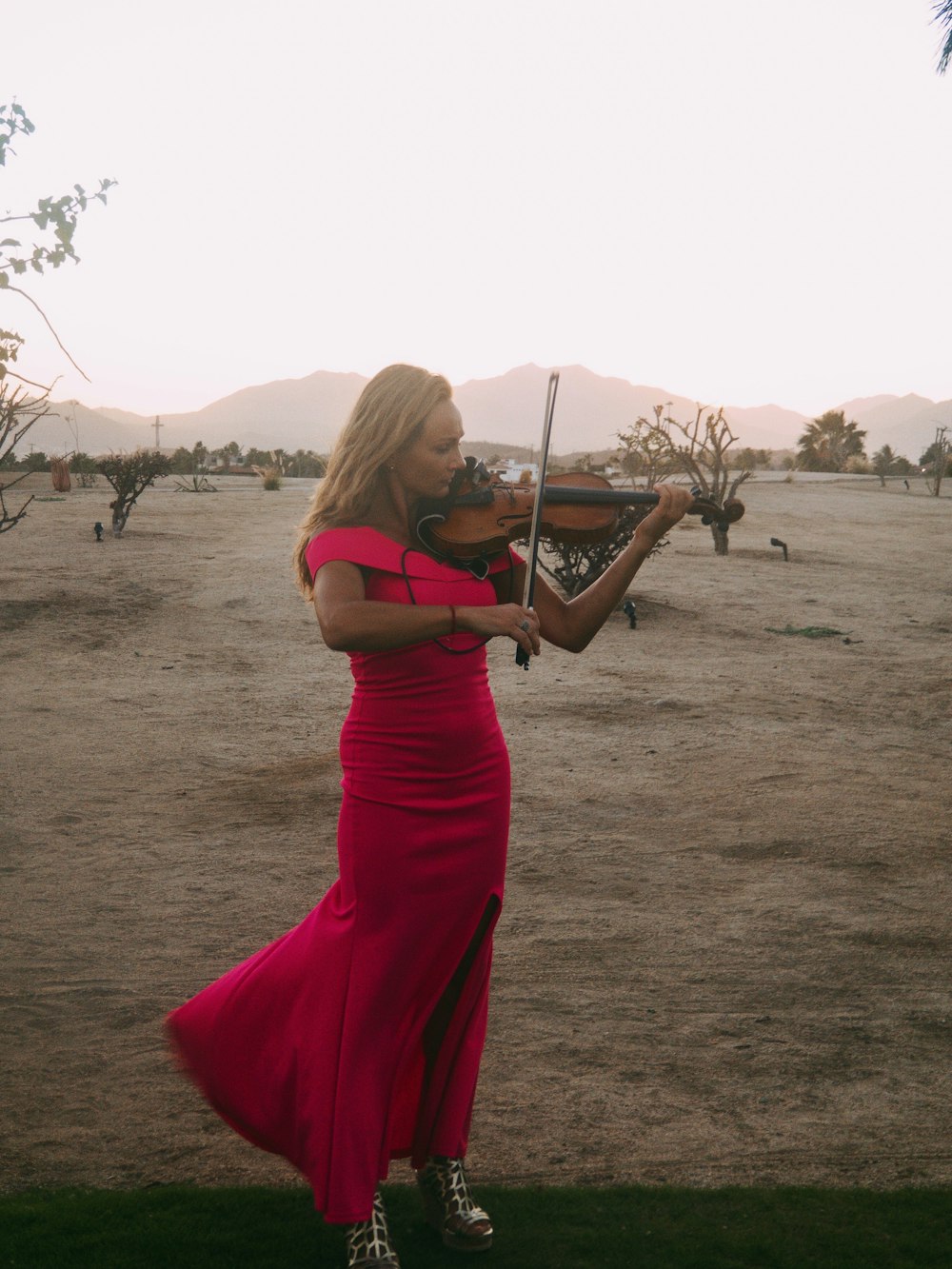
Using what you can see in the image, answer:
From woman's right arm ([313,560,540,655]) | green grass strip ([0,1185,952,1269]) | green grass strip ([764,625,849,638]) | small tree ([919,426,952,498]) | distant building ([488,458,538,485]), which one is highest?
small tree ([919,426,952,498])

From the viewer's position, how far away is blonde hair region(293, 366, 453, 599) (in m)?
2.62

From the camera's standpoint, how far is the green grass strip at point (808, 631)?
40.1 feet

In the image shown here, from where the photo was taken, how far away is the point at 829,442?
46625 mm

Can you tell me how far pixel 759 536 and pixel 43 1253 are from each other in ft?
61.7

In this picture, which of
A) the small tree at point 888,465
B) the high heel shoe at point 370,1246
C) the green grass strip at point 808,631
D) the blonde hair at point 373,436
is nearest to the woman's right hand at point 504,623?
the blonde hair at point 373,436

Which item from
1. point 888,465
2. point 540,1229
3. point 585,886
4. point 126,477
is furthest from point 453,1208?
point 888,465

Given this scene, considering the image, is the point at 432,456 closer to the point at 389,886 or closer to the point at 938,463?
the point at 389,886

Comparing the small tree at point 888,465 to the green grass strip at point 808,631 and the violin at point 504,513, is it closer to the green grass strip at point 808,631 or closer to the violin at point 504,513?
the green grass strip at point 808,631

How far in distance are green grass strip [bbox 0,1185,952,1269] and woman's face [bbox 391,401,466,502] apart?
176 centimetres

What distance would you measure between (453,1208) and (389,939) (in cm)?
70

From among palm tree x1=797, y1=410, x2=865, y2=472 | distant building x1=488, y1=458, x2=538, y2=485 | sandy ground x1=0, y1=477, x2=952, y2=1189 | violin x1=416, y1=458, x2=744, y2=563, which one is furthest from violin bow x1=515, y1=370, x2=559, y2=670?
palm tree x1=797, y1=410, x2=865, y2=472

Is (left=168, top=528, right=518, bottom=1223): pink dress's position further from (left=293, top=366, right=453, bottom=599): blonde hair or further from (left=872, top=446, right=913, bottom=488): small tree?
(left=872, top=446, right=913, bottom=488): small tree

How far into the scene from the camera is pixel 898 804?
664 cm

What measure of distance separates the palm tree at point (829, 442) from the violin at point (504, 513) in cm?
4361
